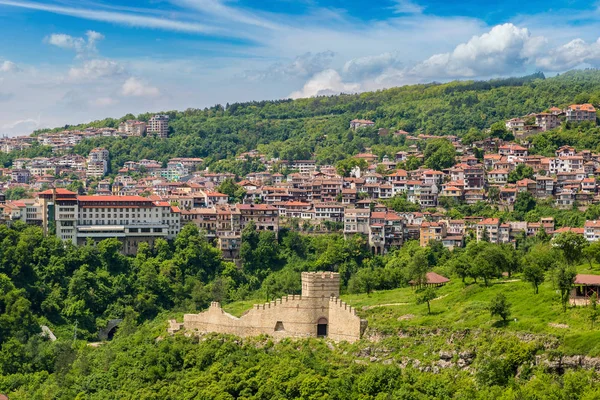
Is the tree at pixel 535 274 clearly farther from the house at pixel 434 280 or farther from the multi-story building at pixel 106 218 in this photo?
the multi-story building at pixel 106 218

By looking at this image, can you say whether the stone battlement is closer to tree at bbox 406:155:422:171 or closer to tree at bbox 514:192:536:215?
tree at bbox 514:192:536:215

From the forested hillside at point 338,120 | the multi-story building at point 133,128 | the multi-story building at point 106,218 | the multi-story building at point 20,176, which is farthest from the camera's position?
the multi-story building at point 133,128

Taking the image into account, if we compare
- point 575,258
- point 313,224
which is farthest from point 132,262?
point 575,258

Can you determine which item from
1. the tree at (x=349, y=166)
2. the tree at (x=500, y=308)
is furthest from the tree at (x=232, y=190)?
the tree at (x=500, y=308)

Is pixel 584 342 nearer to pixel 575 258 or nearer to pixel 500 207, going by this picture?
pixel 575 258

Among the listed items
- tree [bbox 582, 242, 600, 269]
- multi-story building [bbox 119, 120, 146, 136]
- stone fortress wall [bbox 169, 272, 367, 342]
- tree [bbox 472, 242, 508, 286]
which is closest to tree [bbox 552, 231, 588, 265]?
tree [bbox 582, 242, 600, 269]
